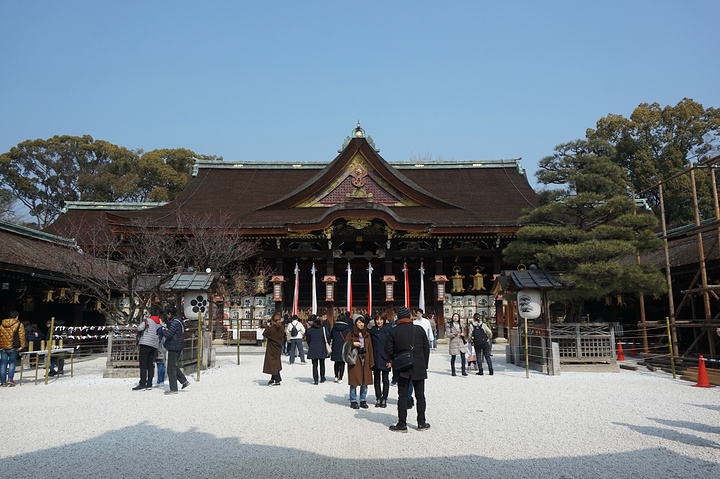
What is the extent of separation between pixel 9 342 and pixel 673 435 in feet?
39.3

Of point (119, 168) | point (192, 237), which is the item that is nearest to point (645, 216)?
point (192, 237)

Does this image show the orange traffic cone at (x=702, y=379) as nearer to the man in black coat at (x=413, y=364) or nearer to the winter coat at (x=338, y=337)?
the man in black coat at (x=413, y=364)

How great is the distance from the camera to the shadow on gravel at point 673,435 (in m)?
5.82

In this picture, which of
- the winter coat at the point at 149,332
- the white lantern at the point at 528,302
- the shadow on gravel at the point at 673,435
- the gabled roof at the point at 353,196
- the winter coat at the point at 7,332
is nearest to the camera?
the shadow on gravel at the point at 673,435

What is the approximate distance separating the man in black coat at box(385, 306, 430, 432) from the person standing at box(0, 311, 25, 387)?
28.0 feet

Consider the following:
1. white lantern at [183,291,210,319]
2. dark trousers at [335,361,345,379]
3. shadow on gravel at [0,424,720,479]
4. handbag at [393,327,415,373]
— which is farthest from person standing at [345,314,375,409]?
white lantern at [183,291,210,319]

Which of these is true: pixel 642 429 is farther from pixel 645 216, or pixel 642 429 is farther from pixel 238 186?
pixel 238 186

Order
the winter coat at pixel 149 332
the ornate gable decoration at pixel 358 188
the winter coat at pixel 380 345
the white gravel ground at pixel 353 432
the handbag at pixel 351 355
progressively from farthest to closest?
the ornate gable decoration at pixel 358 188, the winter coat at pixel 149 332, the winter coat at pixel 380 345, the handbag at pixel 351 355, the white gravel ground at pixel 353 432

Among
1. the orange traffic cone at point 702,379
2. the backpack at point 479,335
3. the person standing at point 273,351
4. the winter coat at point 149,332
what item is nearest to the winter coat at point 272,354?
the person standing at point 273,351

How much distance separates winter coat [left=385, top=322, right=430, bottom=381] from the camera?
645cm

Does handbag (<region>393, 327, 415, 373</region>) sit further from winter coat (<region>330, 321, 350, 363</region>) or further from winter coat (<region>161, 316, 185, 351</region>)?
winter coat (<region>161, 316, 185, 351</region>)

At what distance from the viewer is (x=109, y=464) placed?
5176 mm

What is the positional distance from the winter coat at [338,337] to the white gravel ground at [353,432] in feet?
2.82

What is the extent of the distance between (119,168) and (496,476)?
143 feet
